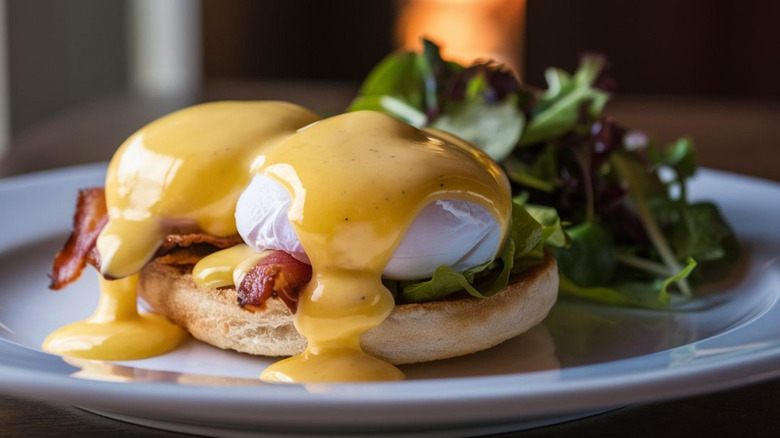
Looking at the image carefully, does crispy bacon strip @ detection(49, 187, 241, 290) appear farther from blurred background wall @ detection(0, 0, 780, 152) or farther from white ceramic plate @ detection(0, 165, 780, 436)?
blurred background wall @ detection(0, 0, 780, 152)

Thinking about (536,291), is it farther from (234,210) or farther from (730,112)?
(730,112)

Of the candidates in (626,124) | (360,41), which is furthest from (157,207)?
(360,41)

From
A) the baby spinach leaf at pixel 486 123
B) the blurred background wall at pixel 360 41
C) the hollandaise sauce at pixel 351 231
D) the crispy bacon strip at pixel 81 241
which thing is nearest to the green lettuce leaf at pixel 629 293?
the baby spinach leaf at pixel 486 123

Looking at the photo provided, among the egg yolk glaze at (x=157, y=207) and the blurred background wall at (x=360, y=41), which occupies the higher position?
the egg yolk glaze at (x=157, y=207)

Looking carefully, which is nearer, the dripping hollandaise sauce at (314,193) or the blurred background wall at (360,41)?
the dripping hollandaise sauce at (314,193)

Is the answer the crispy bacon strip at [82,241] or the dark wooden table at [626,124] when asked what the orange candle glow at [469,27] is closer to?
the dark wooden table at [626,124]

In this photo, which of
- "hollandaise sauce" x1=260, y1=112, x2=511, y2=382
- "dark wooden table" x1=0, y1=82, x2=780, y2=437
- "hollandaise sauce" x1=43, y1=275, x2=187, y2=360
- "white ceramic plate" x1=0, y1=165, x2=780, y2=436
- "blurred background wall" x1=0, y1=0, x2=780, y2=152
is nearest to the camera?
"white ceramic plate" x1=0, y1=165, x2=780, y2=436

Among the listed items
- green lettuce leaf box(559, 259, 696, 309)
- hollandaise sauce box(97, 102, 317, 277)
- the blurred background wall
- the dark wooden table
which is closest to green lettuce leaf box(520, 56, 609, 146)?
green lettuce leaf box(559, 259, 696, 309)
